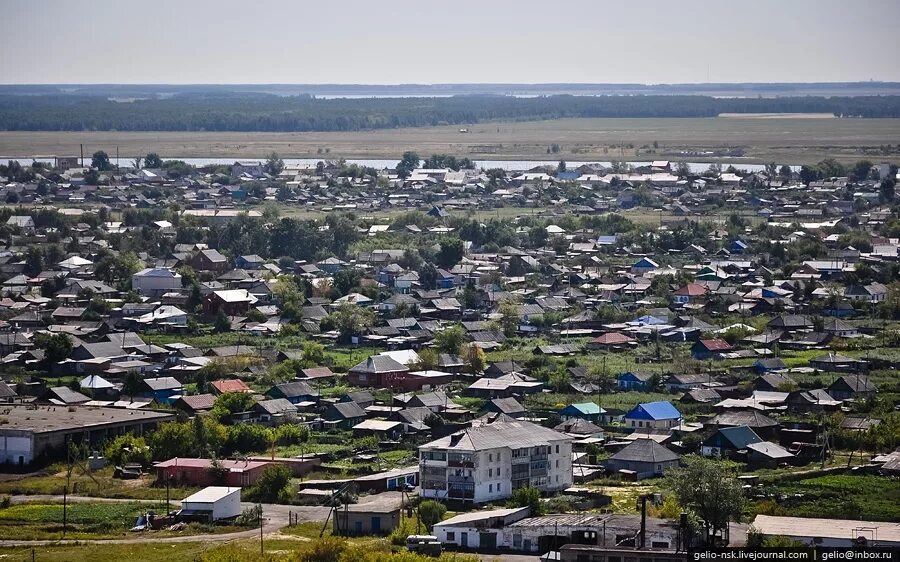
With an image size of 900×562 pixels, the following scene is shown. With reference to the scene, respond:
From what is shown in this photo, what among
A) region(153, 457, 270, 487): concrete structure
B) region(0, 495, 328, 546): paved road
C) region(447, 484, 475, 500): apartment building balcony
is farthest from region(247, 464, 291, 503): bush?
region(447, 484, 475, 500): apartment building balcony

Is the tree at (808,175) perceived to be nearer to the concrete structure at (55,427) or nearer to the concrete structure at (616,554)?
the concrete structure at (55,427)

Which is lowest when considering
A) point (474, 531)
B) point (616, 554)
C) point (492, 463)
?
point (474, 531)

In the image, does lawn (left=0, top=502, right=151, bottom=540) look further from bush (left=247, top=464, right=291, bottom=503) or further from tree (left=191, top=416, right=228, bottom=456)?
tree (left=191, top=416, right=228, bottom=456)

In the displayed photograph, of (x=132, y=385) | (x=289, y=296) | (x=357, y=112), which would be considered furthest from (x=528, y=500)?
(x=357, y=112)

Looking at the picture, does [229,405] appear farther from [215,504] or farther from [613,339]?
[613,339]

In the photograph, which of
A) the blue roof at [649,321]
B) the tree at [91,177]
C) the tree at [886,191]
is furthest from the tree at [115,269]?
the tree at [886,191]

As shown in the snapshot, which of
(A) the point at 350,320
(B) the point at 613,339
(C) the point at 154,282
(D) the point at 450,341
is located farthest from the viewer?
(C) the point at 154,282
